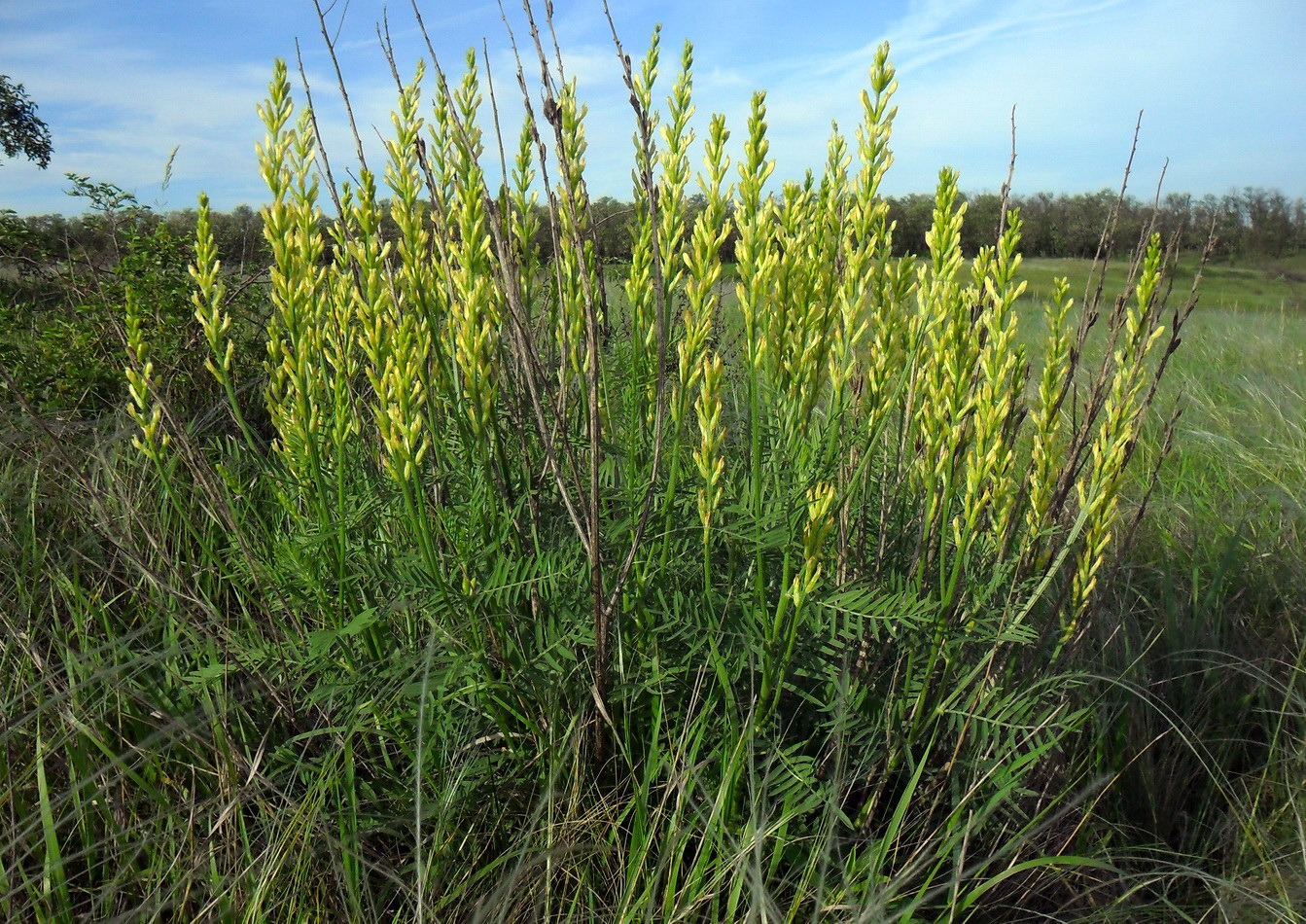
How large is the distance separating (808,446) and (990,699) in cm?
78

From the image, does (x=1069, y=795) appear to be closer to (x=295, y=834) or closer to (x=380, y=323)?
(x=295, y=834)

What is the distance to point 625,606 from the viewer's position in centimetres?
193

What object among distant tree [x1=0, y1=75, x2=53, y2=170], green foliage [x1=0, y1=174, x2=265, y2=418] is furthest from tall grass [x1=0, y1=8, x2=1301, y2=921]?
distant tree [x1=0, y1=75, x2=53, y2=170]

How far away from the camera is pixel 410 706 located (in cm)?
204

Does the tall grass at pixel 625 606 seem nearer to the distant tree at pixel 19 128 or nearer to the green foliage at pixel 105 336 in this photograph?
the green foliage at pixel 105 336

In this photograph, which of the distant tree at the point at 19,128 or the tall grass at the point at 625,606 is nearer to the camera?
the tall grass at the point at 625,606

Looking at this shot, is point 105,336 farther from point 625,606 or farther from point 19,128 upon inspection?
point 19,128

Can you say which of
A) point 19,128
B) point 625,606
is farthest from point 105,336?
point 19,128

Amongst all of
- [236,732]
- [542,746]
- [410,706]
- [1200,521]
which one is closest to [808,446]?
[542,746]

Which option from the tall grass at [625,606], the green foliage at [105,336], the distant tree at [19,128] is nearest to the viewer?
A: the tall grass at [625,606]

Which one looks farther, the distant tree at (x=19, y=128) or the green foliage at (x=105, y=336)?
the distant tree at (x=19, y=128)

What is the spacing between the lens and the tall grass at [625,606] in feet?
5.46

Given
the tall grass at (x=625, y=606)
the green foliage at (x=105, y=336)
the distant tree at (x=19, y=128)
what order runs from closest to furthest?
the tall grass at (x=625, y=606) < the green foliage at (x=105, y=336) < the distant tree at (x=19, y=128)

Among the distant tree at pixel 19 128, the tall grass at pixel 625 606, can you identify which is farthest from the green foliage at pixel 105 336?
the distant tree at pixel 19 128
